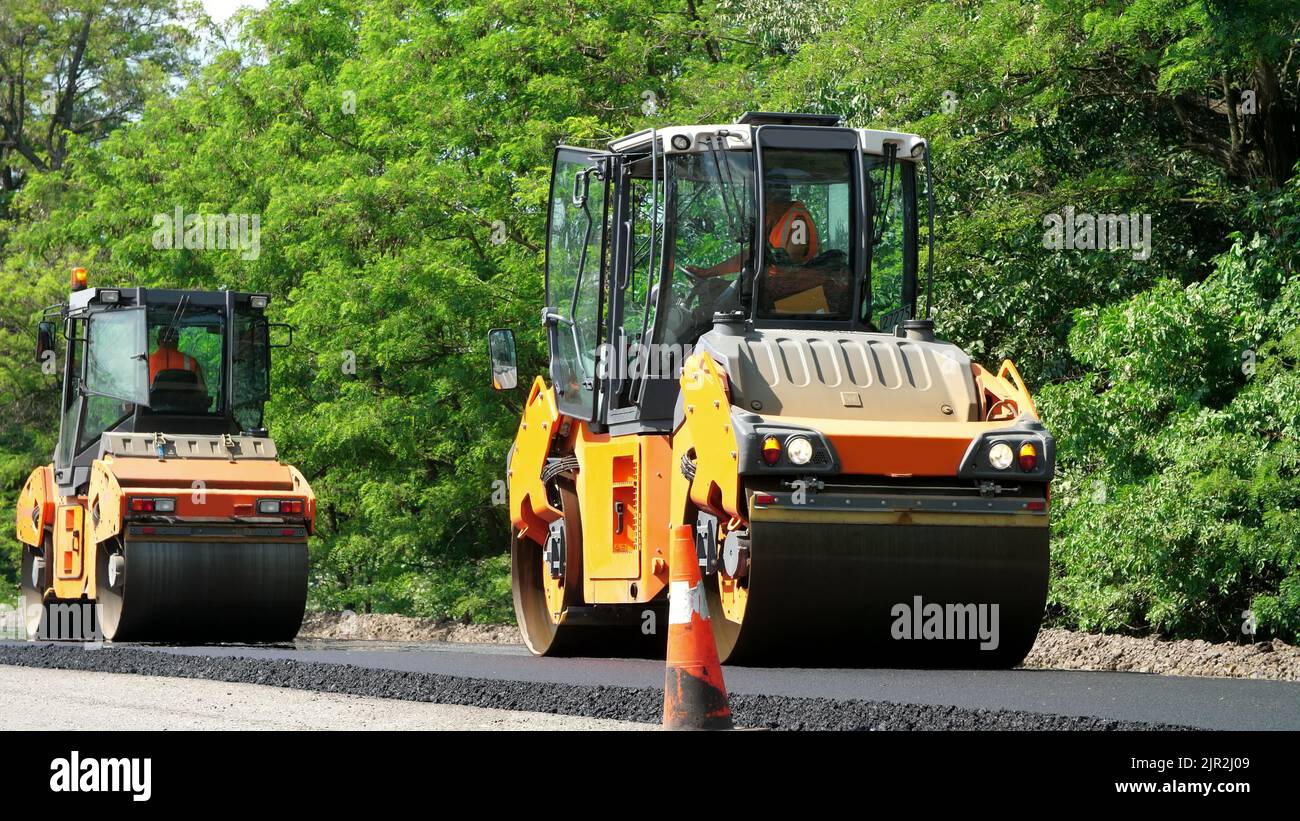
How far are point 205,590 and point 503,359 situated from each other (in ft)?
12.7

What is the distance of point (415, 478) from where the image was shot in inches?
950

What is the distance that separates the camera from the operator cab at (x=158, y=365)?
54.3 feet

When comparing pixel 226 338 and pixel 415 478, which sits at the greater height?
pixel 226 338

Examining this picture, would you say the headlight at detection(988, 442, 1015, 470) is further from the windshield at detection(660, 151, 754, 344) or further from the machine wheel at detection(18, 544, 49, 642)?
the machine wheel at detection(18, 544, 49, 642)

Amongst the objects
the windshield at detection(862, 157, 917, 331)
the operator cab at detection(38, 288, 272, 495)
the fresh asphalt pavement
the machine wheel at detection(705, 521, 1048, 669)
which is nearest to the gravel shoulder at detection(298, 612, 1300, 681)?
the fresh asphalt pavement

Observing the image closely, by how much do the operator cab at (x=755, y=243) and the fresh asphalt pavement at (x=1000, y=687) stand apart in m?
1.76

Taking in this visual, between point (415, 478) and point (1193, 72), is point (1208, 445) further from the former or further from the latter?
point (415, 478)

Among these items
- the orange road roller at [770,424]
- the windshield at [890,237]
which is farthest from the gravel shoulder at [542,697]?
the windshield at [890,237]

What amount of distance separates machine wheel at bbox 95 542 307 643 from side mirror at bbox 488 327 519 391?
11.1 feet

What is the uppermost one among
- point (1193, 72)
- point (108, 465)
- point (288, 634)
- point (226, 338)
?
point (1193, 72)
